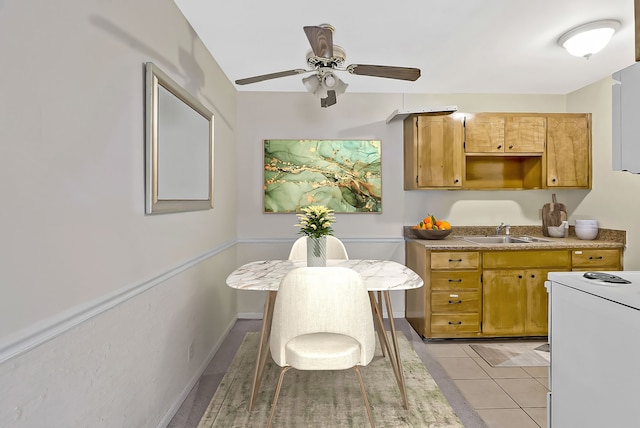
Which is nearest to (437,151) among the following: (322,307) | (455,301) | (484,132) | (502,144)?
(484,132)

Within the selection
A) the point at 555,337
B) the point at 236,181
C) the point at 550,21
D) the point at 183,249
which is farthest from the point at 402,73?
the point at 236,181

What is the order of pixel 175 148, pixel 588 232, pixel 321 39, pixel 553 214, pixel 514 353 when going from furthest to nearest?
pixel 553 214 → pixel 588 232 → pixel 514 353 → pixel 175 148 → pixel 321 39

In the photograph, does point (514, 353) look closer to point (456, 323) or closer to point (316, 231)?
point (456, 323)

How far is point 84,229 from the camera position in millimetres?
1320

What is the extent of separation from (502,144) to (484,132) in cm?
21

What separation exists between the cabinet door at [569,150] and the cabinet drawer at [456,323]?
1572 mm

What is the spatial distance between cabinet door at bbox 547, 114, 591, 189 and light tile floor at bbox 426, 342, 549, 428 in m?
1.88

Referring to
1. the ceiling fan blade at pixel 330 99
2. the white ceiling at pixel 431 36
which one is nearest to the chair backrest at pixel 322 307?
the ceiling fan blade at pixel 330 99

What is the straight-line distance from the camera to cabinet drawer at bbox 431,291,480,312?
10.7ft

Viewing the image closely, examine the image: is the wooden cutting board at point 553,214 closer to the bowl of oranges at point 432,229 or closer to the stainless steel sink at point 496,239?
the stainless steel sink at point 496,239

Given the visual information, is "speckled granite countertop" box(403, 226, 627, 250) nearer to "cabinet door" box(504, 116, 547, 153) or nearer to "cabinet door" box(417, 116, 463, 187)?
"cabinet door" box(417, 116, 463, 187)

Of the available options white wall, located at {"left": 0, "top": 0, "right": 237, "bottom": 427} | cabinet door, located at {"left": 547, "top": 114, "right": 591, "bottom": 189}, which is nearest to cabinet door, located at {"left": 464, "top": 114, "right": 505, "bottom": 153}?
cabinet door, located at {"left": 547, "top": 114, "right": 591, "bottom": 189}

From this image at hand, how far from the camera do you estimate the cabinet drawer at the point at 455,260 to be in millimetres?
3246

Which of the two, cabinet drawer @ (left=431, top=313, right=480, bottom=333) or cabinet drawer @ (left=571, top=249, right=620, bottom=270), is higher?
cabinet drawer @ (left=571, top=249, right=620, bottom=270)
